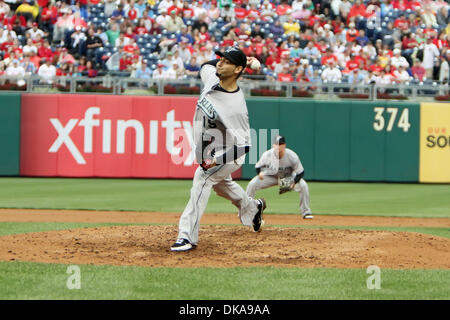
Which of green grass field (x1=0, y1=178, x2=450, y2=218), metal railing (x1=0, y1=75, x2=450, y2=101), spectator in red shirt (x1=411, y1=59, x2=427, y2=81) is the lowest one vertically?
green grass field (x1=0, y1=178, x2=450, y2=218)

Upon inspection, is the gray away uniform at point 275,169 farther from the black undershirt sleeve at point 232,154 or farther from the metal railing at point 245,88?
the metal railing at point 245,88

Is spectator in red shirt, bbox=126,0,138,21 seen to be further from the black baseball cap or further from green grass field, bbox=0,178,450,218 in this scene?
the black baseball cap

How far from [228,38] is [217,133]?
12.6m

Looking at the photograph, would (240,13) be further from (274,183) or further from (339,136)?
(274,183)

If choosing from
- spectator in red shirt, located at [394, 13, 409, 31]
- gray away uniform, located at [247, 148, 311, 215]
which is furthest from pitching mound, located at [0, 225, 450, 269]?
spectator in red shirt, located at [394, 13, 409, 31]

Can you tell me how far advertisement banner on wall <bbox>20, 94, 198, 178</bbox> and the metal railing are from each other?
19 cm

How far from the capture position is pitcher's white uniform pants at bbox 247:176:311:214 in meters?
11.7

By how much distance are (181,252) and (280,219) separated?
4.45 m

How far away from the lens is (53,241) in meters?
8.00

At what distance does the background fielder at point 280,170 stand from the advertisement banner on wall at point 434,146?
25.0 ft

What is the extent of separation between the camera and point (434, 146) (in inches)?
743

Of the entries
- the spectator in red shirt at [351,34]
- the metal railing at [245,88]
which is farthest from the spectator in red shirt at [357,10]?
the metal railing at [245,88]

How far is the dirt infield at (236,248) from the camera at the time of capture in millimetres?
6949

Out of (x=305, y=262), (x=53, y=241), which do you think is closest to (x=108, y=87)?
(x=53, y=241)
